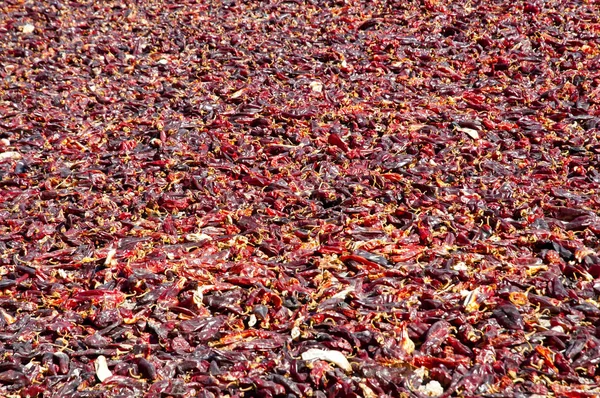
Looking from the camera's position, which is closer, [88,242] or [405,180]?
[88,242]

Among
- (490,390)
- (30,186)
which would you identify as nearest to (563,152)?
(490,390)

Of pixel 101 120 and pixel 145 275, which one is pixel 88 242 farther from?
pixel 101 120

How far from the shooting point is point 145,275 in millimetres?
4191

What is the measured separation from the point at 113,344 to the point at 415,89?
3.71 meters

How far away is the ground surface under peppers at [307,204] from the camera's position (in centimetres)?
356

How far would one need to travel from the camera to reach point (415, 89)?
246 inches

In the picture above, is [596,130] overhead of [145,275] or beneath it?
overhead

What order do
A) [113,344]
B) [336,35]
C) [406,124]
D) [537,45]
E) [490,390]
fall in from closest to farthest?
[490,390]
[113,344]
[406,124]
[537,45]
[336,35]

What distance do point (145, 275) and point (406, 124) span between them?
2.60 metres

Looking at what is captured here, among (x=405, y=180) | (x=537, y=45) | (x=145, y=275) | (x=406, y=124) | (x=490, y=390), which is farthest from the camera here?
(x=537, y=45)

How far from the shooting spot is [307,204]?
4.83 m

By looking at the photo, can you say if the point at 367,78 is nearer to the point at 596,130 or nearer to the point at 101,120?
the point at 596,130

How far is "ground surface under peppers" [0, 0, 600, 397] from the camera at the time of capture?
11.7ft

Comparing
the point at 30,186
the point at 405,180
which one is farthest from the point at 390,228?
the point at 30,186
